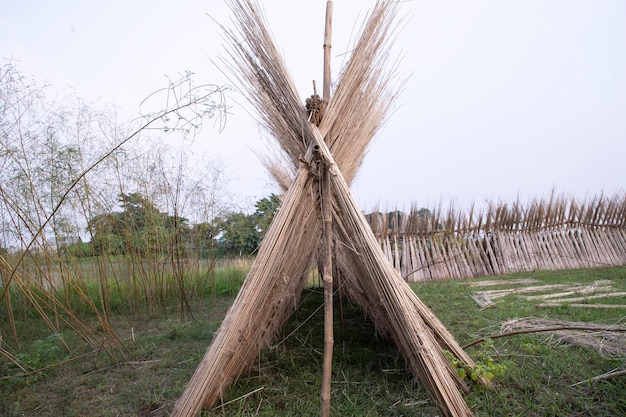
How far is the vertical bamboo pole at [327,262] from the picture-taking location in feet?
4.77

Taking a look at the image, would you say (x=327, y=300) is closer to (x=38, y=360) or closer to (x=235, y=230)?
(x=38, y=360)

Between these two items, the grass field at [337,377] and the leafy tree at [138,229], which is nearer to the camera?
the grass field at [337,377]

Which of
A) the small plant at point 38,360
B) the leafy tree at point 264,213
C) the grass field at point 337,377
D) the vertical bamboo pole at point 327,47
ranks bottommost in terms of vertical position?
the grass field at point 337,377

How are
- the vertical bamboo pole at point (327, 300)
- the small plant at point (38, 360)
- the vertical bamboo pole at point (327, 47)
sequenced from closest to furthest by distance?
the vertical bamboo pole at point (327, 300) → the vertical bamboo pole at point (327, 47) → the small plant at point (38, 360)

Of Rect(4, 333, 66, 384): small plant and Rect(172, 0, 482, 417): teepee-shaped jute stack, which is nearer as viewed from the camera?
Rect(172, 0, 482, 417): teepee-shaped jute stack

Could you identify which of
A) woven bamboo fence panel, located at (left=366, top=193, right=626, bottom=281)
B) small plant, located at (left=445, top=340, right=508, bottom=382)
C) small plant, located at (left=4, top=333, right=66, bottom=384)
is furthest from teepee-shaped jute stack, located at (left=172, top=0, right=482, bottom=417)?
woven bamboo fence panel, located at (left=366, top=193, right=626, bottom=281)

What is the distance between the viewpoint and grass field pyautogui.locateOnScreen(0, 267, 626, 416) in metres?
1.69

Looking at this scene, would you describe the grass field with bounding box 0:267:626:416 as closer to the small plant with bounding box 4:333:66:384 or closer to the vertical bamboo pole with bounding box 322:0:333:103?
the small plant with bounding box 4:333:66:384

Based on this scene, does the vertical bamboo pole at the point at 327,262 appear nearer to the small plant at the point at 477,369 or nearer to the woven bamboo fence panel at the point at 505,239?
the small plant at the point at 477,369

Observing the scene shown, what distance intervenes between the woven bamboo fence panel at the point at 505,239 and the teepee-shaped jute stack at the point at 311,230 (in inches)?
170

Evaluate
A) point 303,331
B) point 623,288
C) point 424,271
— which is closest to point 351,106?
point 303,331

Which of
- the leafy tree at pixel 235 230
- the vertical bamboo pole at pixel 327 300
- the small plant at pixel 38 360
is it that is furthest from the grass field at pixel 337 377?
the leafy tree at pixel 235 230

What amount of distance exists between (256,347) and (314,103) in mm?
Result: 1321

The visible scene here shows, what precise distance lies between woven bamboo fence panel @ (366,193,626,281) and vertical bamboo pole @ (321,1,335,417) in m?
4.56
